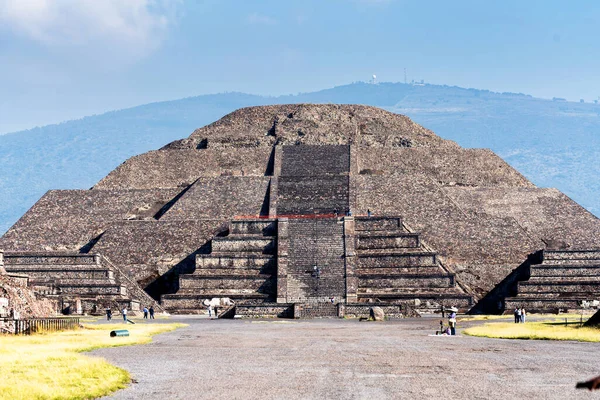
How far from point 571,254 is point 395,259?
27.6 feet

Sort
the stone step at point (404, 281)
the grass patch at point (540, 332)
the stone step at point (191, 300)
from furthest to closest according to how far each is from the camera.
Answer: the stone step at point (404, 281) → the stone step at point (191, 300) → the grass patch at point (540, 332)

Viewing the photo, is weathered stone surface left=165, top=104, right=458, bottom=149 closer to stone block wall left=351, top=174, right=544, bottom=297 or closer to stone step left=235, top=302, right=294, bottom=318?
stone block wall left=351, top=174, right=544, bottom=297

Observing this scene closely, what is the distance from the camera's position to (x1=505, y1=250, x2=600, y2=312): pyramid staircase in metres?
44.5

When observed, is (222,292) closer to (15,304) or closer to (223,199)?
(223,199)

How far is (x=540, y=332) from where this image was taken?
95.6 feet

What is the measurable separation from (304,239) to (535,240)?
41.7ft

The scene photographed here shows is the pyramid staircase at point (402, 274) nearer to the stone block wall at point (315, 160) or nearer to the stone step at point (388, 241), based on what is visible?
the stone step at point (388, 241)

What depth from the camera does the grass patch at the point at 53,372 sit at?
14.1 meters

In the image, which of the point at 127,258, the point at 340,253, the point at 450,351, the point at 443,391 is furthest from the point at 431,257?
the point at 443,391

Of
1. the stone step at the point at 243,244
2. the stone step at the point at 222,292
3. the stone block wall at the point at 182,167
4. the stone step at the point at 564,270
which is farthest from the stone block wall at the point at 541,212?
the stone step at the point at 222,292

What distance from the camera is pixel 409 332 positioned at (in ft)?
103

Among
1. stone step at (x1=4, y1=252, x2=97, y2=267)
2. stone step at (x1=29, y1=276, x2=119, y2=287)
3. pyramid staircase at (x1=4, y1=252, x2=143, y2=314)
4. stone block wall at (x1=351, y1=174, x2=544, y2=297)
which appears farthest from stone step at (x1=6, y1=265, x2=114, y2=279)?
stone block wall at (x1=351, y1=174, x2=544, y2=297)

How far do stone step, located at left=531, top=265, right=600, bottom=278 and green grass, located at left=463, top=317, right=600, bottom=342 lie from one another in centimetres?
1362

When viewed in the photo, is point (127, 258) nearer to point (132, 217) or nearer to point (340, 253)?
point (132, 217)
